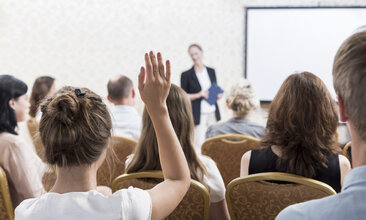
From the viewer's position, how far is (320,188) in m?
1.48

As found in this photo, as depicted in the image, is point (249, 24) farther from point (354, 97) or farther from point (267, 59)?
point (354, 97)

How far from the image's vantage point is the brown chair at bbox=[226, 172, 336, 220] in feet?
4.94

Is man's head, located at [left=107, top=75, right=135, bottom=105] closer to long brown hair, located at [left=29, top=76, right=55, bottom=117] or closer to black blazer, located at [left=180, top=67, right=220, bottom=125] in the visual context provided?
long brown hair, located at [left=29, top=76, right=55, bottom=117]

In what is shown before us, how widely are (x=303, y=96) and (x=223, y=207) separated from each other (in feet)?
2.12

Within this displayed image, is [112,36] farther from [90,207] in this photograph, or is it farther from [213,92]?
[90,207]

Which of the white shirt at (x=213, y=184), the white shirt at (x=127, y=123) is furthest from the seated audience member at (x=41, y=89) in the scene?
the white shirt at (x=213, y=184)

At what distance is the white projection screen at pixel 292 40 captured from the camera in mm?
6195

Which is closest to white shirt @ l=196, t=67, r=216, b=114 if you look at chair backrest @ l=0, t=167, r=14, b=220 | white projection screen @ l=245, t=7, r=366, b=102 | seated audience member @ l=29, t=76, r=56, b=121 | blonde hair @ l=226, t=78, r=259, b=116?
white projection screen @ l=245, t=7, r=366, b=102

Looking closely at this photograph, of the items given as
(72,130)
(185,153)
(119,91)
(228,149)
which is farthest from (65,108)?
(119,91)

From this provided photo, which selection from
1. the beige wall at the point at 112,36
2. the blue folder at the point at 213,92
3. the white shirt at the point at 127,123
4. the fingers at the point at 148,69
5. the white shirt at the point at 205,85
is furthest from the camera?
the beige wall at the point at 112,36

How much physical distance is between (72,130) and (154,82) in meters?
0.29

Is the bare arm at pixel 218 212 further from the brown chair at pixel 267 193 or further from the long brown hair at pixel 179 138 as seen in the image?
the brown chair at pixel 267 193

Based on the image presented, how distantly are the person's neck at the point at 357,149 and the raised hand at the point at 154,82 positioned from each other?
0.51 metres

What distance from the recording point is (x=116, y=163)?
9.12 ft
